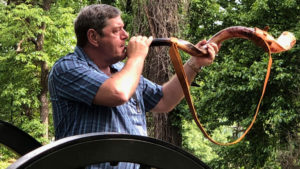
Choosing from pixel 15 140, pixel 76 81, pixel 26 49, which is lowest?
pixel 15 140

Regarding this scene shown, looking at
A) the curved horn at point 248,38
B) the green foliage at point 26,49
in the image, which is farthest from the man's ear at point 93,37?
the green foliage at point 26,49

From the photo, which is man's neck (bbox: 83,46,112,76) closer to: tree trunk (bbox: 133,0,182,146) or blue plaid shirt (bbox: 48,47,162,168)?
blue plaid shirt (bbox: 48,47,162,168)

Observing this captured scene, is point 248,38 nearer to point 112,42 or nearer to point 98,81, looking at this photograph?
point 112,42

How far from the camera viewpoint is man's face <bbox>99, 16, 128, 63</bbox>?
5.12ft

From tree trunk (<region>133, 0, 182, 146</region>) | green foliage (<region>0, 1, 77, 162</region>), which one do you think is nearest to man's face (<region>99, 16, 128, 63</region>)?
tree trunk (<region>133, 0, 182, 146</region>)

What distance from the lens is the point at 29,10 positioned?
10.7 m

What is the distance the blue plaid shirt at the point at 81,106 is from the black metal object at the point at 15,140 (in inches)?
4.0

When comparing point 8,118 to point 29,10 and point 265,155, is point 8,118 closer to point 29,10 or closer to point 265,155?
point 29,10

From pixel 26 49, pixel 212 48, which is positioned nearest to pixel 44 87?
pixel 26 49

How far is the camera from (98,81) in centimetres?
140

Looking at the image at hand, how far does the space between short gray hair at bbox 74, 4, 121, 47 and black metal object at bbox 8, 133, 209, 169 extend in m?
0.74

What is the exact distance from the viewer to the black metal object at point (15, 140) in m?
1.46

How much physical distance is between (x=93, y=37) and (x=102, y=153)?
79 cm

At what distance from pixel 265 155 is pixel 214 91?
164cm
